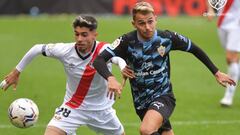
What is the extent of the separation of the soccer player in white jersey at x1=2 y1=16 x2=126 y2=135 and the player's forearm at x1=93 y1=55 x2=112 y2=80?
48 centimetres

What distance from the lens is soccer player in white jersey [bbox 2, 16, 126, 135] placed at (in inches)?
346

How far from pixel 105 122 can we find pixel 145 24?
1467mm

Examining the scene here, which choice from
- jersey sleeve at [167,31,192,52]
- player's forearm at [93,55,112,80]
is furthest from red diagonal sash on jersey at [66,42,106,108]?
jersey sleeve at [167,31,192,52]

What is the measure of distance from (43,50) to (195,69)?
31.3ft

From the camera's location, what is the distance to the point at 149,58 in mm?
8469

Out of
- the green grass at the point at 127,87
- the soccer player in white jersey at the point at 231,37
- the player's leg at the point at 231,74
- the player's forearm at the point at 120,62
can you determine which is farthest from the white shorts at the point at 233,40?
the player's forearm at the point at 120,62

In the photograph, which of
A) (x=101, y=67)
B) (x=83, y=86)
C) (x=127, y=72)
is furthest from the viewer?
(x=83, y=86)

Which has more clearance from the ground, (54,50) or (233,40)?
(54,50)

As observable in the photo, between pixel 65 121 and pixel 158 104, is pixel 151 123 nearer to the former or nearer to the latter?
pixel 158 104

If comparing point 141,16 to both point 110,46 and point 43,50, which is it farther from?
point 43,50

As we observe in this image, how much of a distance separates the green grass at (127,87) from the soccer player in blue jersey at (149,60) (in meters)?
2.11

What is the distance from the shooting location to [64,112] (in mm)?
8891

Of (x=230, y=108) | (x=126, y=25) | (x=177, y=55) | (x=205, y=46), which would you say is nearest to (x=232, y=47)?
(x=230, y=108)

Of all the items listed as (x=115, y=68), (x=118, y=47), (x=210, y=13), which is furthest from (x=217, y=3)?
(x=115, y=68)
